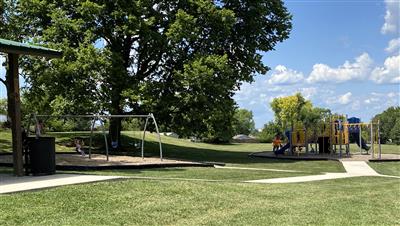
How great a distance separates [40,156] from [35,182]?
205cm

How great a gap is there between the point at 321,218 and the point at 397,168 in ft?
45.5

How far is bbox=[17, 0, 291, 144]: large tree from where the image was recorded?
25.7 metres

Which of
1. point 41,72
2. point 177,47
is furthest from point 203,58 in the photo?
point 41,72

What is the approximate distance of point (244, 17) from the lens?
2975 cm

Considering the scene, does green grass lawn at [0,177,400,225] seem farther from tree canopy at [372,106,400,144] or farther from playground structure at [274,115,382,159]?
tree canopy at [372,106,400,144]

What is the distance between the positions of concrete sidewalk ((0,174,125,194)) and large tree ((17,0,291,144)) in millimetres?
13289

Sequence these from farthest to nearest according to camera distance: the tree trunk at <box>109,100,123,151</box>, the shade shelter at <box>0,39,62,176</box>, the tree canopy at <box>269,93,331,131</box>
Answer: the tree canopy at <box>269,93,331,131</box> < the tree trunk at <box>109,100,123,151</box> < the shade shelter at <box>0,39,62,176</box>

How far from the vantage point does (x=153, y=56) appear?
29.6 metres

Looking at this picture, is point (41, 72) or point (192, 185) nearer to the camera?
point (192, 185)

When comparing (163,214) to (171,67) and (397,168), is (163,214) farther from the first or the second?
(171,67)

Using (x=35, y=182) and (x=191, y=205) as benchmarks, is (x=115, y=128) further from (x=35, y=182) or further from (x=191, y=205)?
(x=191, y=205)

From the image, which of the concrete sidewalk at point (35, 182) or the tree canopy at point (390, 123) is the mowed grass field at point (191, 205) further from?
the tree canopy at point (390, 123)

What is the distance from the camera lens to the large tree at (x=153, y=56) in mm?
25734

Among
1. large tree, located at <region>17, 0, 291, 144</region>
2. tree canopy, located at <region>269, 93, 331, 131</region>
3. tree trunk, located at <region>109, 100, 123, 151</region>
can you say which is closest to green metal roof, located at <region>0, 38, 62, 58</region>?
large tree, located at <region>17, 0, 291, 144</region>
